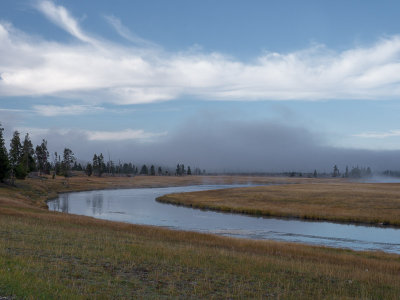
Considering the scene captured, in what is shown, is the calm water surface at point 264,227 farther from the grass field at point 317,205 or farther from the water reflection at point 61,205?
the grass field at point 317,205

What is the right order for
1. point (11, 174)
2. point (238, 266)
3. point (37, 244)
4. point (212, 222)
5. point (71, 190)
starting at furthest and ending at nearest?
point (71, 190) → point (11, 174) → point (212, 222) → point (37, 244) → point (238, 266)

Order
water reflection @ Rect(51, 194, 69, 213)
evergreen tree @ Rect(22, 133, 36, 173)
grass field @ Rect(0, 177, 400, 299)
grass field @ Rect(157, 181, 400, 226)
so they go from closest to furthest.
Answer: grass field @ Rect(0, 177, 400, 299) → grass field @ Rect(157, 181, 400, 226) → water reflection @ Rect(51, 194, 69, 213) → evergreen tree @ Rect(22, 133, 36, 173)

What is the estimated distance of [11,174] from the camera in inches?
3521

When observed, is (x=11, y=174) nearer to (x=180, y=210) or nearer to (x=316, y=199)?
(x=180, y=210)

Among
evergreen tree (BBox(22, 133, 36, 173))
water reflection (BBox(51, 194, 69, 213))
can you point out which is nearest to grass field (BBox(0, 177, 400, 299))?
water reflection (BBox(51, 194, 69, 213))

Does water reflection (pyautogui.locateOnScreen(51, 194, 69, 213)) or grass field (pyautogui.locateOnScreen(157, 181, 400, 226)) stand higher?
grass field (pyautogui.locateOnScreen(157, 181, 400, 226))

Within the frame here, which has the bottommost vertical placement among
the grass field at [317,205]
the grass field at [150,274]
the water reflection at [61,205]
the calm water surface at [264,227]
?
the calm water surface at [264,227]

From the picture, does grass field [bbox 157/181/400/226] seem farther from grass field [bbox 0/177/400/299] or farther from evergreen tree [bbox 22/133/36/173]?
evergreen tree [bbox 22/133/36/173]

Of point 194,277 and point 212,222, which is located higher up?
point 194,277

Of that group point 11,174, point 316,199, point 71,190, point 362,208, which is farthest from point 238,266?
point 71,190

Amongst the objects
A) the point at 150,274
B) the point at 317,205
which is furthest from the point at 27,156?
the point at 150,274

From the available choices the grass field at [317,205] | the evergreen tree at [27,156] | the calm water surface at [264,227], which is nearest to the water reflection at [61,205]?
the calm water surface at [264,227]

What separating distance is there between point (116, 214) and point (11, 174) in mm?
44047

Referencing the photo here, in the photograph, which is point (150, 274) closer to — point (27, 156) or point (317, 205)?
point (317, 205)
